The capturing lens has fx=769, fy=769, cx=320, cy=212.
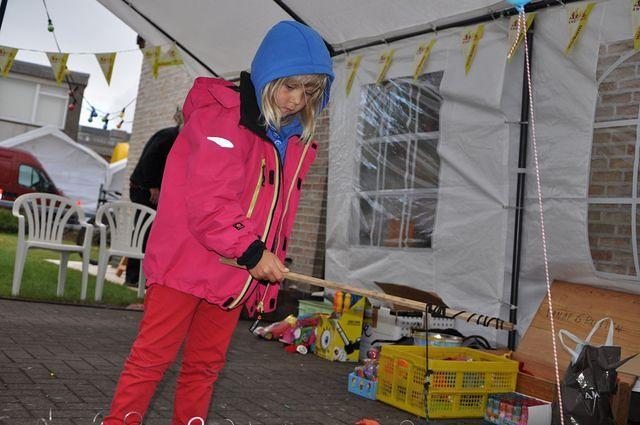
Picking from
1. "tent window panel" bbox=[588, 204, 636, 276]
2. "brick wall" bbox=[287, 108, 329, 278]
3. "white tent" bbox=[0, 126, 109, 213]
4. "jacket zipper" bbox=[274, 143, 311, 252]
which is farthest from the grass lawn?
"white tent" bbox=[0, 126, 109, 213]

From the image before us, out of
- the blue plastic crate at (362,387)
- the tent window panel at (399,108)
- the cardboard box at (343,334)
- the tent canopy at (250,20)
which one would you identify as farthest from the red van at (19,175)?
the blue plastic crate at (362,387)

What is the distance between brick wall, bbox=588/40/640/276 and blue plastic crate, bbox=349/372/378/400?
1488 mm

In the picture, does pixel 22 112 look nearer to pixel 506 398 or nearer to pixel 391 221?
pixel 391 221

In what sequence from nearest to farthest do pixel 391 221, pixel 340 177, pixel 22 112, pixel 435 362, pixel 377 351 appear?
pixel 435 362, pixel 377 351, pixel 391 221, pixel 340 177, pixel 22 112

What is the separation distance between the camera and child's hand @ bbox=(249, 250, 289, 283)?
2.29 metres

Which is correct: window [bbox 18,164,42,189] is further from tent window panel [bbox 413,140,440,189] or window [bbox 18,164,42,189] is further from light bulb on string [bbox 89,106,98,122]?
tent window panel [bbox 413,140,440,189]

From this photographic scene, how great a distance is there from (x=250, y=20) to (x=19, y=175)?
51.3ft

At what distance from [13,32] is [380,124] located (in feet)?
13.0

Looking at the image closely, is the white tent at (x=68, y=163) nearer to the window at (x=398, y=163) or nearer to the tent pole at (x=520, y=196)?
the window at (x=398, y=163)

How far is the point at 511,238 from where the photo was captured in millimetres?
4820

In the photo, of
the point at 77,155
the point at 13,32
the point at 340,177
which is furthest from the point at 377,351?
the point at 77,155

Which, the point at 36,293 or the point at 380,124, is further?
the point at 36,293

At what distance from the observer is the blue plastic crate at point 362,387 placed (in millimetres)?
4391

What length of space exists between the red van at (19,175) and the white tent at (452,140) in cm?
1464
